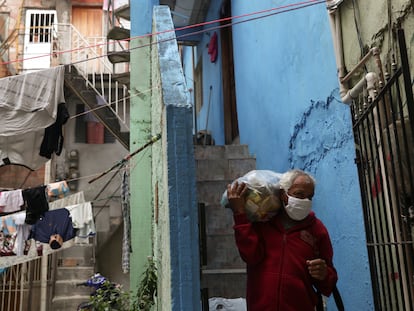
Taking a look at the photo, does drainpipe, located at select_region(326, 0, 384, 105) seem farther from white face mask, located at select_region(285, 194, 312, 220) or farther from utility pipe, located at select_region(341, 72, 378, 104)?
white face mask, located at select_region(285, 194, 312, 220)

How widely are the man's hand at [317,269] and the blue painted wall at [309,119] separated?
3.64ft

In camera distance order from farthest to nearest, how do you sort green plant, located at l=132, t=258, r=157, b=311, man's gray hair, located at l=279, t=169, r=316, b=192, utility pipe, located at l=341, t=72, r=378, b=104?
green plant, located at l=132, t=258, r=157, b=311 → utility pipe, located at l=341, t=72, r=378, b=104 → man's gray hair, located at l=279, t=169, r=316, b=192

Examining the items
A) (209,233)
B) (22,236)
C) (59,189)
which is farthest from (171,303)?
(22,236)

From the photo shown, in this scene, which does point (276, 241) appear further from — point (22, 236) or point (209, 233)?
point (22, 236)

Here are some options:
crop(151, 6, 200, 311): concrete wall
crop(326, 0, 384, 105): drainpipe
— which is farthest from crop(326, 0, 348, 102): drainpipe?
crop(151, 6, 200, 311): concrete wall

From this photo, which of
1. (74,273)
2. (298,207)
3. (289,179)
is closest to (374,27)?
(289,179)

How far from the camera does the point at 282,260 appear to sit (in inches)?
98.5

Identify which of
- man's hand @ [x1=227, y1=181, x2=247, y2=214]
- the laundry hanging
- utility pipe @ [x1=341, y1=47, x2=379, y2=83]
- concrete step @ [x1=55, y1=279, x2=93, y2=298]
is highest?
the laundry hanging

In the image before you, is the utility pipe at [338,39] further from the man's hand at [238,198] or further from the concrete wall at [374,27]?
the man's hand at [238,198]

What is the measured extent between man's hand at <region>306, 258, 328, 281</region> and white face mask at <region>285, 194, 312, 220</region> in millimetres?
271

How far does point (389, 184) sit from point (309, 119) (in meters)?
2.17

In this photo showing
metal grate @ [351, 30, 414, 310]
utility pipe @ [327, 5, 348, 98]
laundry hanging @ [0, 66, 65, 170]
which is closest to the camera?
metal grate @ [351, 30, 414, 310]

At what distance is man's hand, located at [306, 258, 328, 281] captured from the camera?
243 cm

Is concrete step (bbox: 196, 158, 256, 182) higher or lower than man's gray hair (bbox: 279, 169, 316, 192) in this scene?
higher
